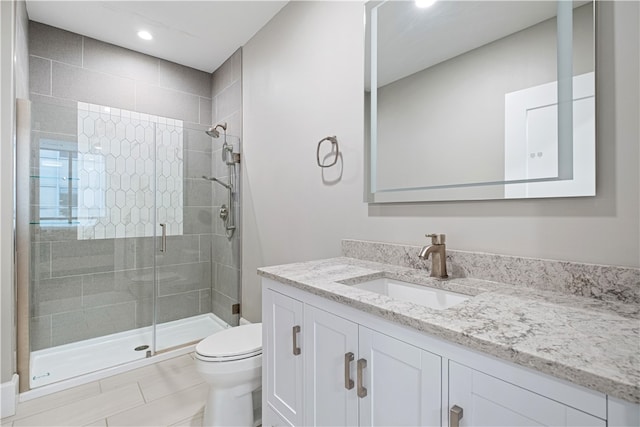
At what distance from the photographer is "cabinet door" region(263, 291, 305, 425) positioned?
117 centimetres

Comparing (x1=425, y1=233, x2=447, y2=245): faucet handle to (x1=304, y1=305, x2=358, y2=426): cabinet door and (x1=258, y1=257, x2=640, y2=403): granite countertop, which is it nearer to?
(x1=258, y1=257, x2=640, y2=403): granite countertop

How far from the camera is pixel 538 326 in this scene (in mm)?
706

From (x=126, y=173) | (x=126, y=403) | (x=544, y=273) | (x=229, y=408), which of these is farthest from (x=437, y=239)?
(x=126, y=173)

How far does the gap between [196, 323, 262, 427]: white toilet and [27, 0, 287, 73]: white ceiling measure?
2.26m

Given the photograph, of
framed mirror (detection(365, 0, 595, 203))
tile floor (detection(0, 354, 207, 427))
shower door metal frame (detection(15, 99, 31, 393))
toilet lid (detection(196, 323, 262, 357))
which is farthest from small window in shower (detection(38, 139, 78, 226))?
framed mirror (detection(365, 0, 595, 203))

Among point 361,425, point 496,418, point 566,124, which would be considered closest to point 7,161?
point 361,425

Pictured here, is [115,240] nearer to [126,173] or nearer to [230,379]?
[126,173]

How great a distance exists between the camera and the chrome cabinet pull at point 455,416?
2.25 feet

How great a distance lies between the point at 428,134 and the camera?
1.38m

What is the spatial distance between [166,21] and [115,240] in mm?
1790

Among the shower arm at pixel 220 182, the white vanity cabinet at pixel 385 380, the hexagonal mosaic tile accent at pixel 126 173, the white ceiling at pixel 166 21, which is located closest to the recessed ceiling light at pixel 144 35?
the white ceiling at pixel 166 21

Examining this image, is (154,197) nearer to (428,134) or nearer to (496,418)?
(428,134)

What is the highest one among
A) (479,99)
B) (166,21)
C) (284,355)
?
(166,21)

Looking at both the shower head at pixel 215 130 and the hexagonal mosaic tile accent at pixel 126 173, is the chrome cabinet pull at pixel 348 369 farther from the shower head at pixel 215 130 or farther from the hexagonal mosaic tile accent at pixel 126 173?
the shower head at pixel 215 130
